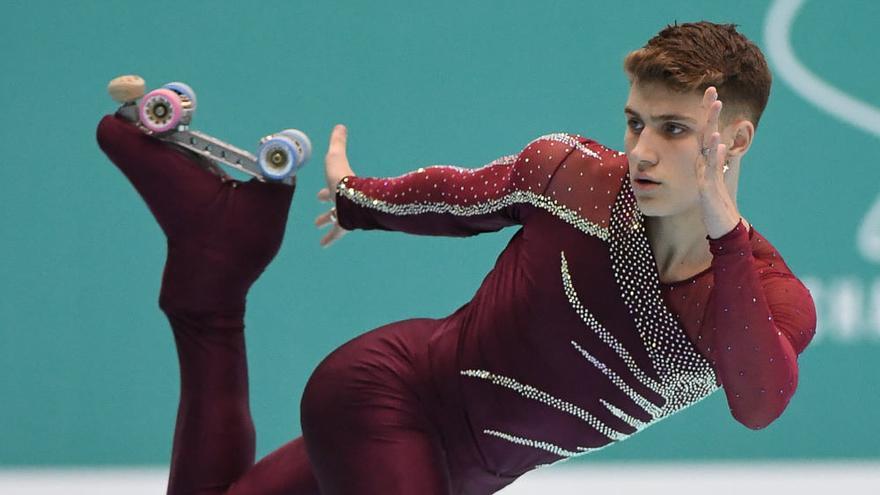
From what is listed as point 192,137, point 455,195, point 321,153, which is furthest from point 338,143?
point 321,153

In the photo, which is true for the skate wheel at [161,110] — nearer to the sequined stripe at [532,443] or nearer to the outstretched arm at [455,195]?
the outstretched arm at [455,195]

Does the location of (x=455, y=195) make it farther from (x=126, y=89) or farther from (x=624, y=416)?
(x=126, y=89)

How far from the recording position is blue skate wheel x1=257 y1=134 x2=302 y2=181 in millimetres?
2572

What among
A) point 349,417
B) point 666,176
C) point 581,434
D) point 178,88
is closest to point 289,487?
point 349,417

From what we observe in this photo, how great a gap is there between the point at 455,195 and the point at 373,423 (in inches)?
15.5

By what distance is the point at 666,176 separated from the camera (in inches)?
77.4

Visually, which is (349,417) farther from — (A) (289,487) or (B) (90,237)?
(B) (90,237)

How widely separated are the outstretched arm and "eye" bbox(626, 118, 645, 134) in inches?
8.1

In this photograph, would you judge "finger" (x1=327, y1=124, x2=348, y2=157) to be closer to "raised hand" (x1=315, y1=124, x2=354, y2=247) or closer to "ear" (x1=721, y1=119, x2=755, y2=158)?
"raised hand" (x1=315, y1=124, x2=354, y2=247)

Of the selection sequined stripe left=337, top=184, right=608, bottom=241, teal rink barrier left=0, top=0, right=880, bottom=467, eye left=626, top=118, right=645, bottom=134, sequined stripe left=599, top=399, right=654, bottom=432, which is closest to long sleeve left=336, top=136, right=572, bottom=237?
sequined stripe left=337, top=184, right=608, bottom=241

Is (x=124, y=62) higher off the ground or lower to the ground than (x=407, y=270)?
higher

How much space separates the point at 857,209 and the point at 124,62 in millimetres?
2036

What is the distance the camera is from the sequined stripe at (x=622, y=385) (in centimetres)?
223

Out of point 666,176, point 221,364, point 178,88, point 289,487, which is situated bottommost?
point 289,487
